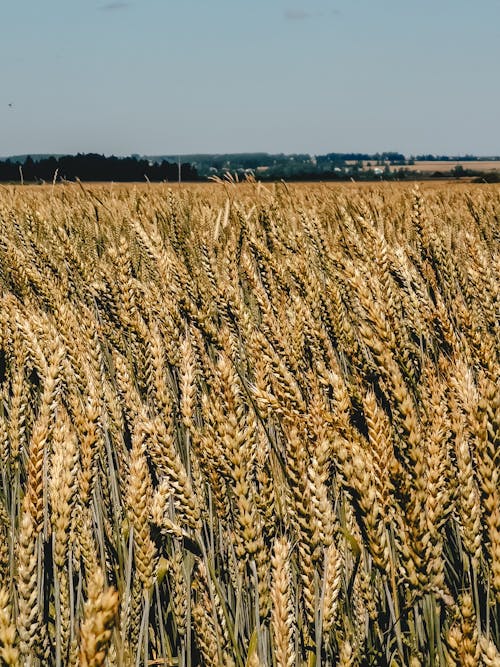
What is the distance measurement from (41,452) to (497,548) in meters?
0.56

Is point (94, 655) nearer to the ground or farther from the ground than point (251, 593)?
farther from the ground

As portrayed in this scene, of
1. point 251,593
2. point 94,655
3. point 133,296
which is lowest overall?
point 251,593

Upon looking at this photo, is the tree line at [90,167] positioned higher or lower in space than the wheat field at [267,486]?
higher

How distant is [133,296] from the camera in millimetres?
1744

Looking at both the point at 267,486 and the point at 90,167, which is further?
the point at 90,167

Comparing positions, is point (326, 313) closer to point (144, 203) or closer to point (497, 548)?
point (497, 548)

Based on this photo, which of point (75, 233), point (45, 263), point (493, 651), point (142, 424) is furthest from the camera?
point (75, 233)

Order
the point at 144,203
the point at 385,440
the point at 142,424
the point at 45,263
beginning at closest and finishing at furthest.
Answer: the point at 385,440 < the point at 142,424 < the point at 45,263 < the point at 144,203

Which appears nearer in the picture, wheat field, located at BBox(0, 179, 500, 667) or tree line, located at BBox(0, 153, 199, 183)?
wheat field, located at BBox(0, 179, 500, 667)

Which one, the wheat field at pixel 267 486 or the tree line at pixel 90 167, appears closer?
the wheat field at pixel 267 486

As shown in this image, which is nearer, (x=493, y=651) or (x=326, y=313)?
(x=493, y=651)

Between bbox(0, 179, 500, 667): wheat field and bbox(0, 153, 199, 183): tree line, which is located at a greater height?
bbox(0, 153, 199, 183): tree line

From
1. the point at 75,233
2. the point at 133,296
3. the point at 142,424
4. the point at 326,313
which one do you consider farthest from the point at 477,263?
the point at 75,233

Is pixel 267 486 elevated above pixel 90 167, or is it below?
below
